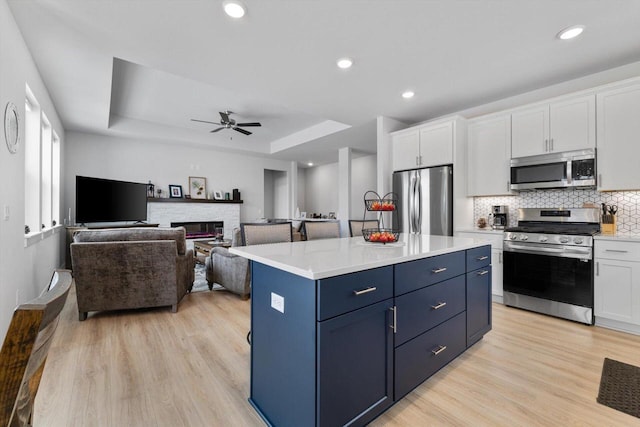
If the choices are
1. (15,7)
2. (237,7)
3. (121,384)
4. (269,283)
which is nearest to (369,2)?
(237,7)

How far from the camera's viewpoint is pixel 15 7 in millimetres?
2184

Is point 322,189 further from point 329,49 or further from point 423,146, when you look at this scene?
point 329,49

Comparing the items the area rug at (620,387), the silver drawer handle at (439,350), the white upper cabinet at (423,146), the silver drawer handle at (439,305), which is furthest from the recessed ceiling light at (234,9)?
the area rug at (620,387)

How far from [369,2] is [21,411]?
106 inches

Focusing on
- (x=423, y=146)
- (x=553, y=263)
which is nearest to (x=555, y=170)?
(x=553, y=263)

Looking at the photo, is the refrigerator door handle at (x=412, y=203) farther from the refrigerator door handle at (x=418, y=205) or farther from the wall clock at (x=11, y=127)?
the wall clock at (x=11, y=127)

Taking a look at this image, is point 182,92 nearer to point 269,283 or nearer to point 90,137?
point 90,137

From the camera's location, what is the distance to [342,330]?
52.0 inches

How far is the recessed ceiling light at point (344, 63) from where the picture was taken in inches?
114

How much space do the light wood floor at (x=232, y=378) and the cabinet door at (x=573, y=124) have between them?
189 centimetres

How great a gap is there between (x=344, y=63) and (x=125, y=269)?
3082mm

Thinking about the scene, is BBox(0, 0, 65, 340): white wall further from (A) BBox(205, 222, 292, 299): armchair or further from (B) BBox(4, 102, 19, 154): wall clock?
(A) BBox(205, 222, 292, 299): armchair

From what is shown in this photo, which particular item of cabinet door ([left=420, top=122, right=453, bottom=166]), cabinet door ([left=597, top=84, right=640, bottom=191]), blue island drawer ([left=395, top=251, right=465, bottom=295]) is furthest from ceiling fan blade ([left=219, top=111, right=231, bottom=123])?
cabinet door ([left=597, top=84, right=640, bottom=191])

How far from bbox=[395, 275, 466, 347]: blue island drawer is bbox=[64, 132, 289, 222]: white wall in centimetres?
650
